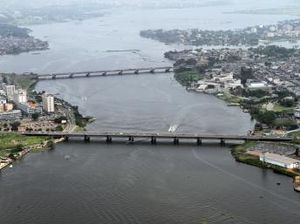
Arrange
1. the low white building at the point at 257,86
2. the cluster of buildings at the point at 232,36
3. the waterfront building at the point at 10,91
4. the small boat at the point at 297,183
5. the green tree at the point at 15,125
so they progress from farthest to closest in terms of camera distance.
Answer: the cluster of buildings at the point at 232,36 → the low white building at the point at 257,86 → the waterfront building at the point at 10,91 → the green tree at the point at 15,125 → the small boat at the point at 297,183

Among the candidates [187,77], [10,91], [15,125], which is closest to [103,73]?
[187,77]

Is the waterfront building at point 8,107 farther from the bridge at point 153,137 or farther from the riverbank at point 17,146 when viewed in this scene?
the bridge at point 153,137

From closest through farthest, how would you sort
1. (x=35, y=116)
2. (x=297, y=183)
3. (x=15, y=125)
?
(x=297, y=183) < (x=15, y=125) < (x=35, y=116)

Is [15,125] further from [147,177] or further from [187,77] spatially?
Result: [187,77]

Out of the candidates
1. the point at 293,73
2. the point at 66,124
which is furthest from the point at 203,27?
the point at 66,124

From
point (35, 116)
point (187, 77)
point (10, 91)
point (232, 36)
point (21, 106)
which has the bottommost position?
point (35, 116)

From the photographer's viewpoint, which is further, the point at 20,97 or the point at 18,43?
the point at 18,43

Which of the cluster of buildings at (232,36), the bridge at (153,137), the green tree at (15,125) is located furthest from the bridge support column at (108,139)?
the cluster of buildings at (232,36)

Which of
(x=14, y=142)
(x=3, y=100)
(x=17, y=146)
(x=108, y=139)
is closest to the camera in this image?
(x=17, y=146)
